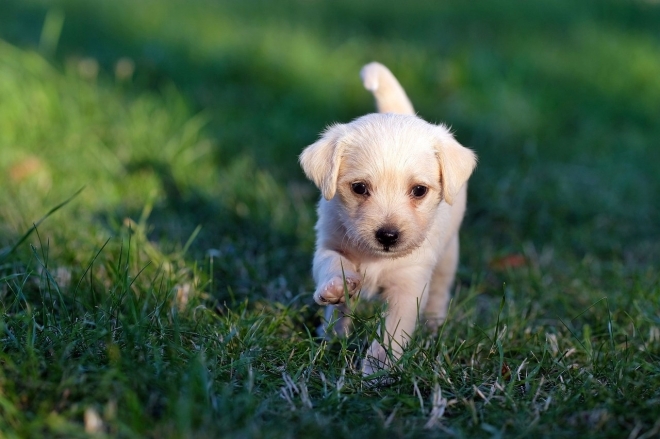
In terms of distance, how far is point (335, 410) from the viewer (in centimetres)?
250

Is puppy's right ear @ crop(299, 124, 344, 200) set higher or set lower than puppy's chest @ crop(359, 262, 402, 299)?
higher

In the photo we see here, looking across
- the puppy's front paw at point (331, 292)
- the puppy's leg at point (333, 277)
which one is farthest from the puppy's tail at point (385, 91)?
the puppy's front paw at point (331, 292)

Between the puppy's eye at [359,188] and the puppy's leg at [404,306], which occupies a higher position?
the puppy's eye at [359,188]

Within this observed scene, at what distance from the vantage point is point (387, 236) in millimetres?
Result: 3096

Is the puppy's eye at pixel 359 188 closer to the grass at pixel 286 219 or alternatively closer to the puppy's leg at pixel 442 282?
the grass at pixel 286 219

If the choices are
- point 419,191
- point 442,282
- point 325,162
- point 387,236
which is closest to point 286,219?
point 442,282

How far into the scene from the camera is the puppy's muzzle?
10.1ft

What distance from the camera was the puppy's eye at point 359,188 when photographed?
3258 mm

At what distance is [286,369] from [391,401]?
1.34 ft

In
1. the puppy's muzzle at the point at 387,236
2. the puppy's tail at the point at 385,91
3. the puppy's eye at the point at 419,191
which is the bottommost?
the puppy's muzzle at the point at 387,236

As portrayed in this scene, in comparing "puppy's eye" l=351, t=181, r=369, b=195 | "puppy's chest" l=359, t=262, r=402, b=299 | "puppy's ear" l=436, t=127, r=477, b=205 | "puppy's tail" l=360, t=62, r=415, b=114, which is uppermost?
"puppy's tail" l=360, t=62, r=415, b=114

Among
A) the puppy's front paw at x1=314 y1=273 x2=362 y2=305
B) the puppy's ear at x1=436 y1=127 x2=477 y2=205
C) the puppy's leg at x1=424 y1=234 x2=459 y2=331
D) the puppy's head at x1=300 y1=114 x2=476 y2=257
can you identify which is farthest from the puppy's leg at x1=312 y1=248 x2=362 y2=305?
the puppy's leg at x1=424 y1=234 x2=459 y2=331

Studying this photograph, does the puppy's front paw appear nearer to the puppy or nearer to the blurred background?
the puppy

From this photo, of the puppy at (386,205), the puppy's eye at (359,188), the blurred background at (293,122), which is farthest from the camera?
the blurred background at (293,122)
